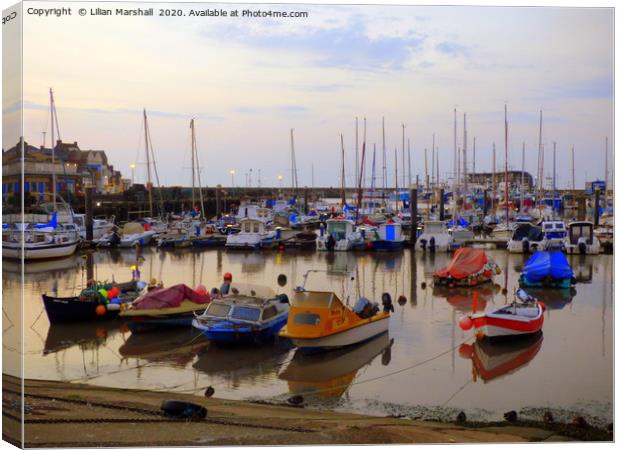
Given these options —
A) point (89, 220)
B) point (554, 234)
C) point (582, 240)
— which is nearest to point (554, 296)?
point (582, 240)

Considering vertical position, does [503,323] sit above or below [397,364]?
above

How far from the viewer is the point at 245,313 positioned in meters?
17.1

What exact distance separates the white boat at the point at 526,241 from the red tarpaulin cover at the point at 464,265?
10.2m

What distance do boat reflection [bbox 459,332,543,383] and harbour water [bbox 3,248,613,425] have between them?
22 mm

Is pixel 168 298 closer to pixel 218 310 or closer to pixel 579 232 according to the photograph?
pixel 218 310

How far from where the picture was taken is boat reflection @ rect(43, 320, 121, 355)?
1717 centimetres

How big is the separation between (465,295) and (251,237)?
Answer: 18.4 m

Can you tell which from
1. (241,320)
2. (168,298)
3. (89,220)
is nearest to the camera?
(241,320)

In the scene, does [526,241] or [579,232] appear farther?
[526,241]

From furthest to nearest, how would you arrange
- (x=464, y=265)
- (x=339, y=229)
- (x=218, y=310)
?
(x=339, y=229) < (x=464, y=265) < (x=218, y=310)

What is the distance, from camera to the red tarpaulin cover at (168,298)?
1858 cm

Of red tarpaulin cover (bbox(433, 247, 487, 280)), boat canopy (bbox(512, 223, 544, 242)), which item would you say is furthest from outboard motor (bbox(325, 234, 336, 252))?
red tarpaulin cover (bbox(433, 247, 487, 280))

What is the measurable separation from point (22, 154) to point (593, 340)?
13.1 metres

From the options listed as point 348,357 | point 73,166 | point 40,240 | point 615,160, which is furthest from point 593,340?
point 73,166
